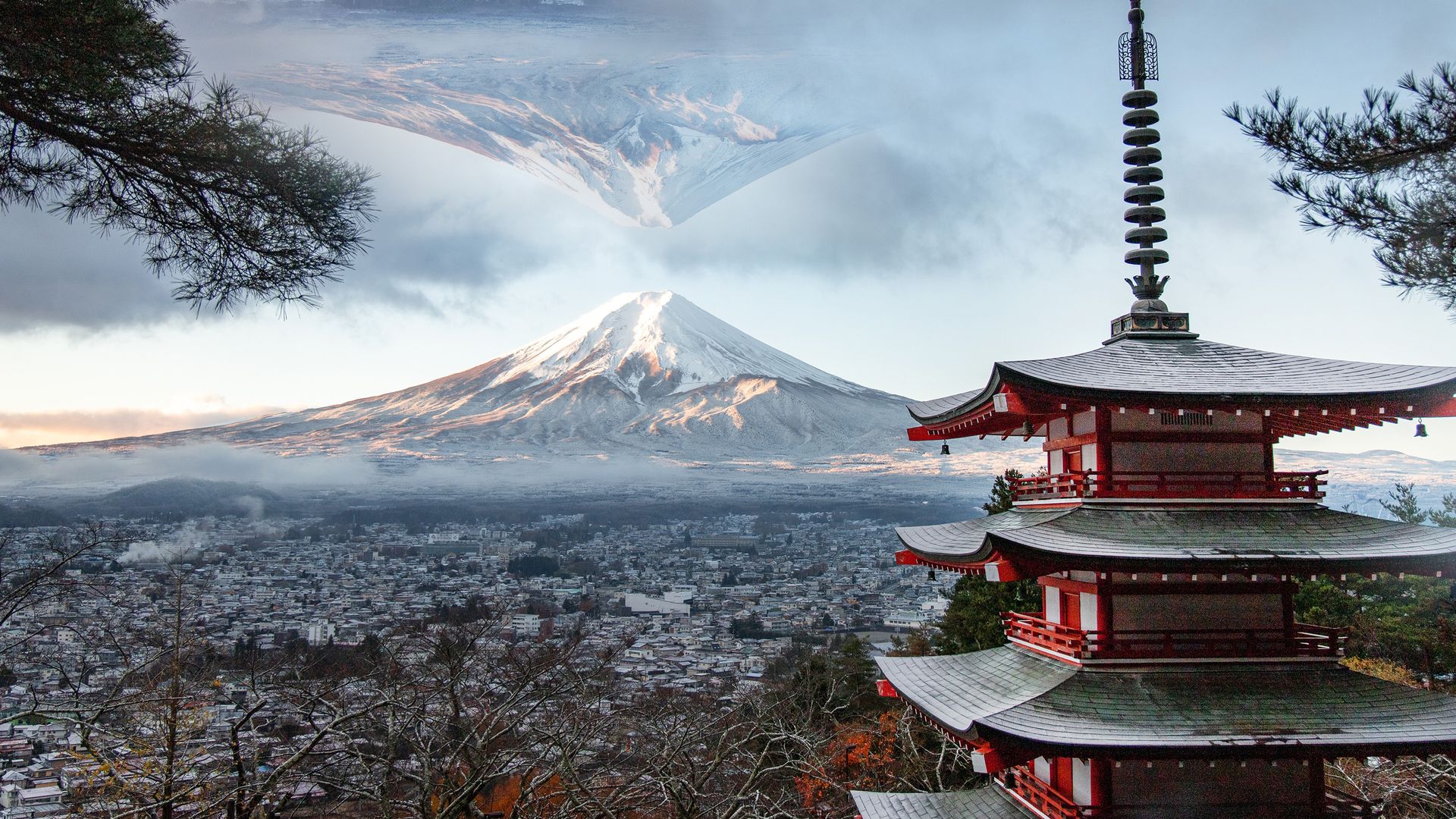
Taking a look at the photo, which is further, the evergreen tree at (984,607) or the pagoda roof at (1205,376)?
the evergreen tree at (984,607)

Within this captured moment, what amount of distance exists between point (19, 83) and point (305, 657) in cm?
1577

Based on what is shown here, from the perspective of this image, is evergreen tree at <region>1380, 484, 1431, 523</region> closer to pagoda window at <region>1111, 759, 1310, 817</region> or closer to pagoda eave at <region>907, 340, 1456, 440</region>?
pagoda eave at <region>907, 340, 1456, 440</region>

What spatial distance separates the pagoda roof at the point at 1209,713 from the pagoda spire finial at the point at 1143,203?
3491 mm

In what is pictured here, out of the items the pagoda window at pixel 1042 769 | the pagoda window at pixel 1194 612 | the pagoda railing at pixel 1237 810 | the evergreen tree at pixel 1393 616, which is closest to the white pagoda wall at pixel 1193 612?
the pagoda window at pixel 1194 612

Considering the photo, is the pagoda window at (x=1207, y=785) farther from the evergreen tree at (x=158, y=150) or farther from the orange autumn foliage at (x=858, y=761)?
the orange autumn foliage at (x=858, y=761)

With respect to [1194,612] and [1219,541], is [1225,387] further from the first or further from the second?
[1194,612]

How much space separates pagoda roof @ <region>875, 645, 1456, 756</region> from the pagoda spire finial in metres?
3.49

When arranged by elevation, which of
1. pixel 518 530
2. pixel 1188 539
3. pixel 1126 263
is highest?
pixel 1126 263

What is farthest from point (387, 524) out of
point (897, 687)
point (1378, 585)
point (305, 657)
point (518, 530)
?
point (897, 687)

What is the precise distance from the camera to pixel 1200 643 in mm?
8367

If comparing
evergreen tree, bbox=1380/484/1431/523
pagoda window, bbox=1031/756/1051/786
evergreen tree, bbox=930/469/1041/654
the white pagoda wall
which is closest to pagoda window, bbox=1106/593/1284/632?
the white pagoda wall

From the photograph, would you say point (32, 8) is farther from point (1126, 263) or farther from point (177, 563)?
point (1126, 263)

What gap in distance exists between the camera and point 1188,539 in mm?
8078

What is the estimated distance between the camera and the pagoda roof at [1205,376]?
8.16m
